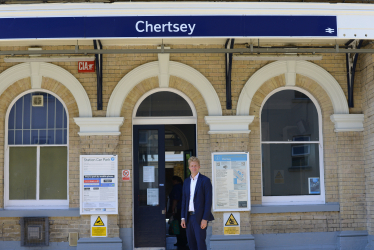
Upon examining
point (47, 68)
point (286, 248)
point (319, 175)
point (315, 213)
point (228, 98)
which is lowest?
point (286, 248)

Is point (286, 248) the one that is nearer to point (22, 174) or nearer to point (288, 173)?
point (288, 173)

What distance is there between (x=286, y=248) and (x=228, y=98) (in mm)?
3243

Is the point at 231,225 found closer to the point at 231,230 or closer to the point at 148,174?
the point at 231,230

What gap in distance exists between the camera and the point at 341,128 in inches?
362

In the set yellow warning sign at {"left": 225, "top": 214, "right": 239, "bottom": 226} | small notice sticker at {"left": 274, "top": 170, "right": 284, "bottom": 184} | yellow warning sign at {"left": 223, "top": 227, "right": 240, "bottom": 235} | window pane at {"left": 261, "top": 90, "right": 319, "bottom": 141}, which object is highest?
window pane at {"left": 261, "top": 90, "right": 319, "bottom": 141}

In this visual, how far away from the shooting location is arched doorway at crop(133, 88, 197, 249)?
30.1 feet

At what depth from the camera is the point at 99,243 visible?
866cm

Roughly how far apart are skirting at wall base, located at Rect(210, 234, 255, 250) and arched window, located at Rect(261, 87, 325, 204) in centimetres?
95

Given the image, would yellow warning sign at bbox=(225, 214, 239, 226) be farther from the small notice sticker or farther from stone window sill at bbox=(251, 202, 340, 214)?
the small notice sticker

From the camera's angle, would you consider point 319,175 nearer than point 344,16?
No

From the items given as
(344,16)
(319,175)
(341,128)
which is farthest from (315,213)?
(344,16)

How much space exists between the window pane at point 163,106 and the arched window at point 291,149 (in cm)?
177

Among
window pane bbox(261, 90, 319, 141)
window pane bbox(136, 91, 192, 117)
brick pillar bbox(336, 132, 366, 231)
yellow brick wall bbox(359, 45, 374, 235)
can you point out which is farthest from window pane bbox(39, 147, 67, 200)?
yellow brick wall bbox(359, 45, 374, 235)

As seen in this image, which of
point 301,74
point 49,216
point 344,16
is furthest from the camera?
point 301,74
